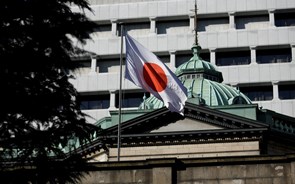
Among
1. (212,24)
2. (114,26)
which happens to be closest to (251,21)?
(212,24)

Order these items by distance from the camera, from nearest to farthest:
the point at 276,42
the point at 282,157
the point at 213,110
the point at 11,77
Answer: the point at 11,77, the point at 282,157, the point at 213,110, the point at 276,42

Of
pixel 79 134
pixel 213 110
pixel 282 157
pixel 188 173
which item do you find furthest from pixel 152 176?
pixel 213 110

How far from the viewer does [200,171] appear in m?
26.7

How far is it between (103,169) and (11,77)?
28.6ft

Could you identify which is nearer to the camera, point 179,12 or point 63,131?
point 63,131

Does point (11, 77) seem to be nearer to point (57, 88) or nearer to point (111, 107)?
point (57, 88)

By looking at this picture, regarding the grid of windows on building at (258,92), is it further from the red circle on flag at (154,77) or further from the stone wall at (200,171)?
the stone wall at (200,171)

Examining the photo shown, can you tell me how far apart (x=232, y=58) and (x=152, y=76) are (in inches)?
1766

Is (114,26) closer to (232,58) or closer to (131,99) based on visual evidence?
(131,99)

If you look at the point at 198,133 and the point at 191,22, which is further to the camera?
the point at 191,22

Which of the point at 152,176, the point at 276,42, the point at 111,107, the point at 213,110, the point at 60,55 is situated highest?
the point at 276,42

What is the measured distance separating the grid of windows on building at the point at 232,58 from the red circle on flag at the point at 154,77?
4364 centimetres

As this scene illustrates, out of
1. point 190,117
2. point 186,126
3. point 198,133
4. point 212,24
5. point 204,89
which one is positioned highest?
point 212,24

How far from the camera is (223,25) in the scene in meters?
88.7
